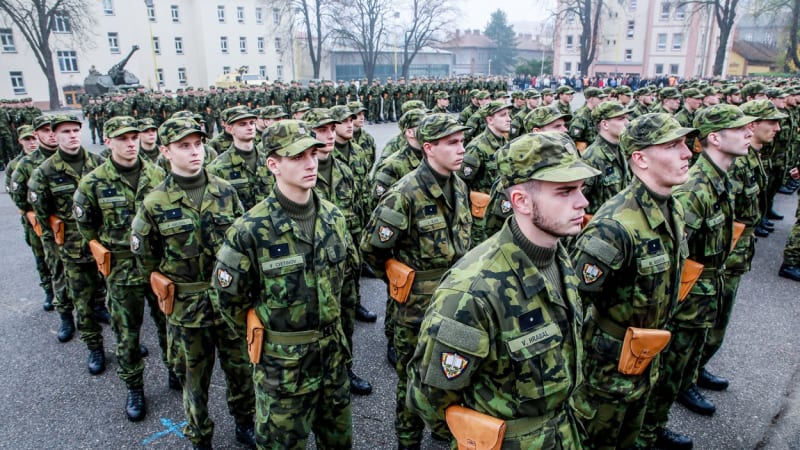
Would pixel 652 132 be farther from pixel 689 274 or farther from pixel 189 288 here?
pixel 189 288

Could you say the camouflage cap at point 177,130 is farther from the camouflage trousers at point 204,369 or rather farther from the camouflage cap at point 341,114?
the camouflage cap at point 341,114

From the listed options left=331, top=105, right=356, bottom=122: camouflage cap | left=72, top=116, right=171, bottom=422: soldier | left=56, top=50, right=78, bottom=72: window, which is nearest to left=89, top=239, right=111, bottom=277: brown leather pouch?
left=72, top=116, right=171, bottom=422: soldier

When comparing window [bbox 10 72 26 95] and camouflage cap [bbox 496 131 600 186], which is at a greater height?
window [bbox 10 72 26 95]

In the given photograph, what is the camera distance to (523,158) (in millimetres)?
2238

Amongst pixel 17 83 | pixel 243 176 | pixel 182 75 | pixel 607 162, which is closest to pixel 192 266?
pixel 243 176

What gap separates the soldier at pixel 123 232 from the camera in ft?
14.9

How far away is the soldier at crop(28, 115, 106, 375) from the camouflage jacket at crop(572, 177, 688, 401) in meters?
4.77

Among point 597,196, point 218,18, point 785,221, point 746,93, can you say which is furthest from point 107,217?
point 218,18

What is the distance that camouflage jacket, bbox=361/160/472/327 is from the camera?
3.84m

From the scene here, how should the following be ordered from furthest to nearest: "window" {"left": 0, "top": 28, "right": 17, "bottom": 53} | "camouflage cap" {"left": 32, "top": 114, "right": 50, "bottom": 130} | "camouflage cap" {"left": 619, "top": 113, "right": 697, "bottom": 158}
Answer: "window" {"left": 0, "top": 28, "right": 17, "bottom": 53}
"camouflage cap" {"left": 32, "top": 114, "right": 50, "bottom": 130}
"camouflage cap" {"left": 619, "top": 113, "right": 697, "bottom": 158}

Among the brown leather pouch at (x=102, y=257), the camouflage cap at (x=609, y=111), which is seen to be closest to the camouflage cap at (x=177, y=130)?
the brown leather pouch at (x=102, y=257)

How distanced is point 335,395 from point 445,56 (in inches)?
2983

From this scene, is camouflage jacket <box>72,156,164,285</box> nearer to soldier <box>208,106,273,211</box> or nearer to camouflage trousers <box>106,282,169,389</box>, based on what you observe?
camouflage trousers <box>106,282,169,389</box>

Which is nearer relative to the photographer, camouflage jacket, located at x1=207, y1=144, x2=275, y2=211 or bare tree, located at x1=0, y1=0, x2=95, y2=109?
camouflage jacket, located at x1=207, y1=144, x2=275, y2=211
